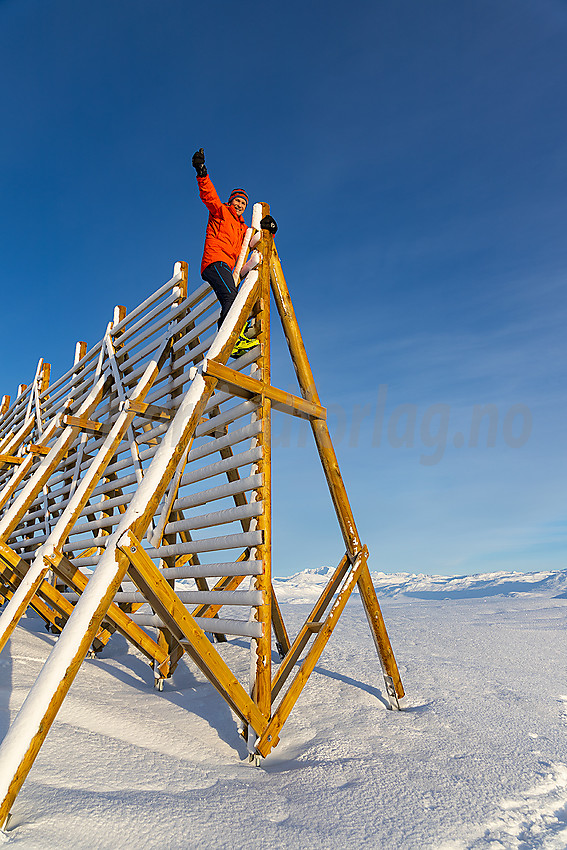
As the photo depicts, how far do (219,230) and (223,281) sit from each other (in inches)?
20.0

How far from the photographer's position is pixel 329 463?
389 centimetres

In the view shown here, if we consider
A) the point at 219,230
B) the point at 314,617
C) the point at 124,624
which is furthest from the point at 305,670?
the point at 219,230

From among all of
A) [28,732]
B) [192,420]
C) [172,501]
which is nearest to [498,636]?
[172,501]

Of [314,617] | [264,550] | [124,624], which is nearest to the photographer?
[264,550]

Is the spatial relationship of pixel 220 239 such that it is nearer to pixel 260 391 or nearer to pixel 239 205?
pixel 239 205

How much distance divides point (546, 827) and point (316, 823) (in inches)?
40.4

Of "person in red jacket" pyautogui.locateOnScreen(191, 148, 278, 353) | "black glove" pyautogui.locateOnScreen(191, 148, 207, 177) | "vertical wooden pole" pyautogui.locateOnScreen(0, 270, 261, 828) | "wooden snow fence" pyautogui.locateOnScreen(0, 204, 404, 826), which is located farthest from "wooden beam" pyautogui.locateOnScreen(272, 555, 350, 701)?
"black glove" pyautogui.locateOnScreen(191, 148, 207, 177)

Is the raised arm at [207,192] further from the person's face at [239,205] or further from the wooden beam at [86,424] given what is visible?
the wooden beam at [86,424]

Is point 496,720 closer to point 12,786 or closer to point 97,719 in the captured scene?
point 97,719

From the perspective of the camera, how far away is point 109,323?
6.47m

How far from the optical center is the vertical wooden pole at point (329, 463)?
3.91m

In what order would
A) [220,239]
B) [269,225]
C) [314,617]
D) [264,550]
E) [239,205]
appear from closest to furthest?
[264,550] → [314,617] → [269,225] → [220,239] → [239,205]

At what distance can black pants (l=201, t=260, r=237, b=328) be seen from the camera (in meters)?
4.00

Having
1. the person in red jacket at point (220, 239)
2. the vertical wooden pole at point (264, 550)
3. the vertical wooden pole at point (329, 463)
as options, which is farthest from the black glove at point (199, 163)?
the vertical wooden pole at point (264, 550)
